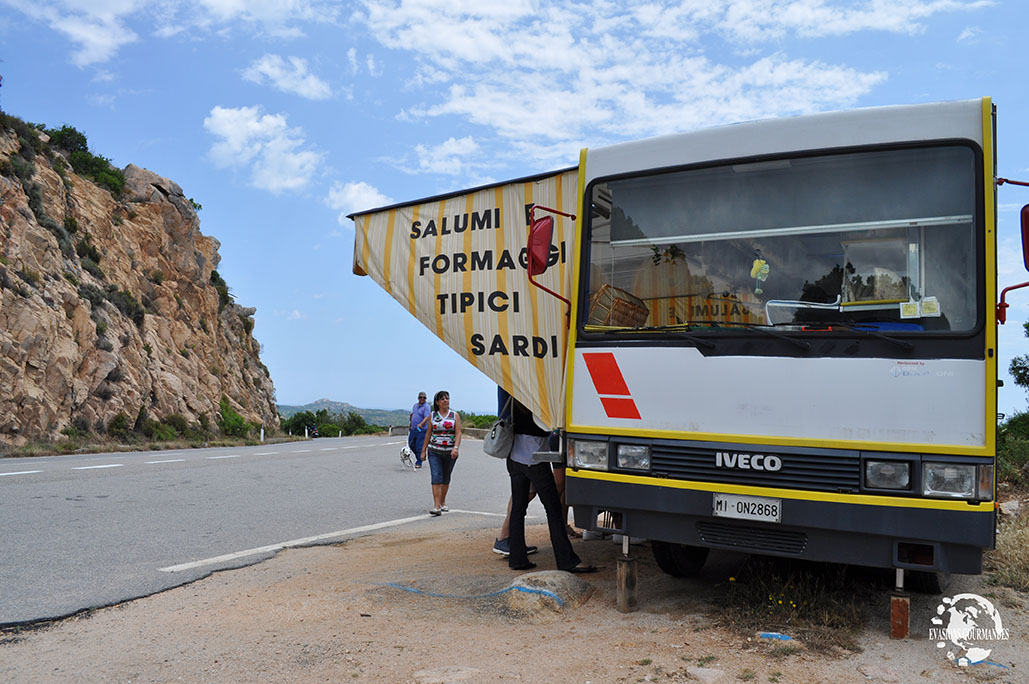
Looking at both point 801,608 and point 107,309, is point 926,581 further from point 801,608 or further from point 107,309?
point 107,309

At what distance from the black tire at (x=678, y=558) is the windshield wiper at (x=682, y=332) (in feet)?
5.83

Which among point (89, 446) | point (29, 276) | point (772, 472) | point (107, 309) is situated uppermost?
point (29, 276)

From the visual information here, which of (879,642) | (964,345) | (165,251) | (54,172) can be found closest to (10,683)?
(879,642)

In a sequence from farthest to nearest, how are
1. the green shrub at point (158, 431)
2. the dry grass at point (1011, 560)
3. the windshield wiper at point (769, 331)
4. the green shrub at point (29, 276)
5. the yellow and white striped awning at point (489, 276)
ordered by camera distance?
the green shrub at point (158, 431) → the green shrub at point (29, 276) → the yellow and white striped awning at point (489, 276) → the dry grass at point (1011, 560) → the windshield wiper at point (769, 331)

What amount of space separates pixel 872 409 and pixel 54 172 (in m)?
36.7

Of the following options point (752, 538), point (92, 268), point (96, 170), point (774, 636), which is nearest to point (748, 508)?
point (752, 538)

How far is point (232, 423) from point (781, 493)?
35116mm

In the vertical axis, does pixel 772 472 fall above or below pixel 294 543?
above

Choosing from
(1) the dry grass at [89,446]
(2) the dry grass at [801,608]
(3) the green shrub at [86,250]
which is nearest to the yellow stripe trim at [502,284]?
(2) the dry grass at [801,608]

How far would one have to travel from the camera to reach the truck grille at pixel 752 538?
494 cm

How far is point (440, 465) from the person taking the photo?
11539 mm

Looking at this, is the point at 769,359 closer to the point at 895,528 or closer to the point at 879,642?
the point at 895,528

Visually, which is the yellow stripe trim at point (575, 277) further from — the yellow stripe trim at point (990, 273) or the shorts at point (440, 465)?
the shorts at point (440, 465)

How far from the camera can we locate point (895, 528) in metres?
4.62
